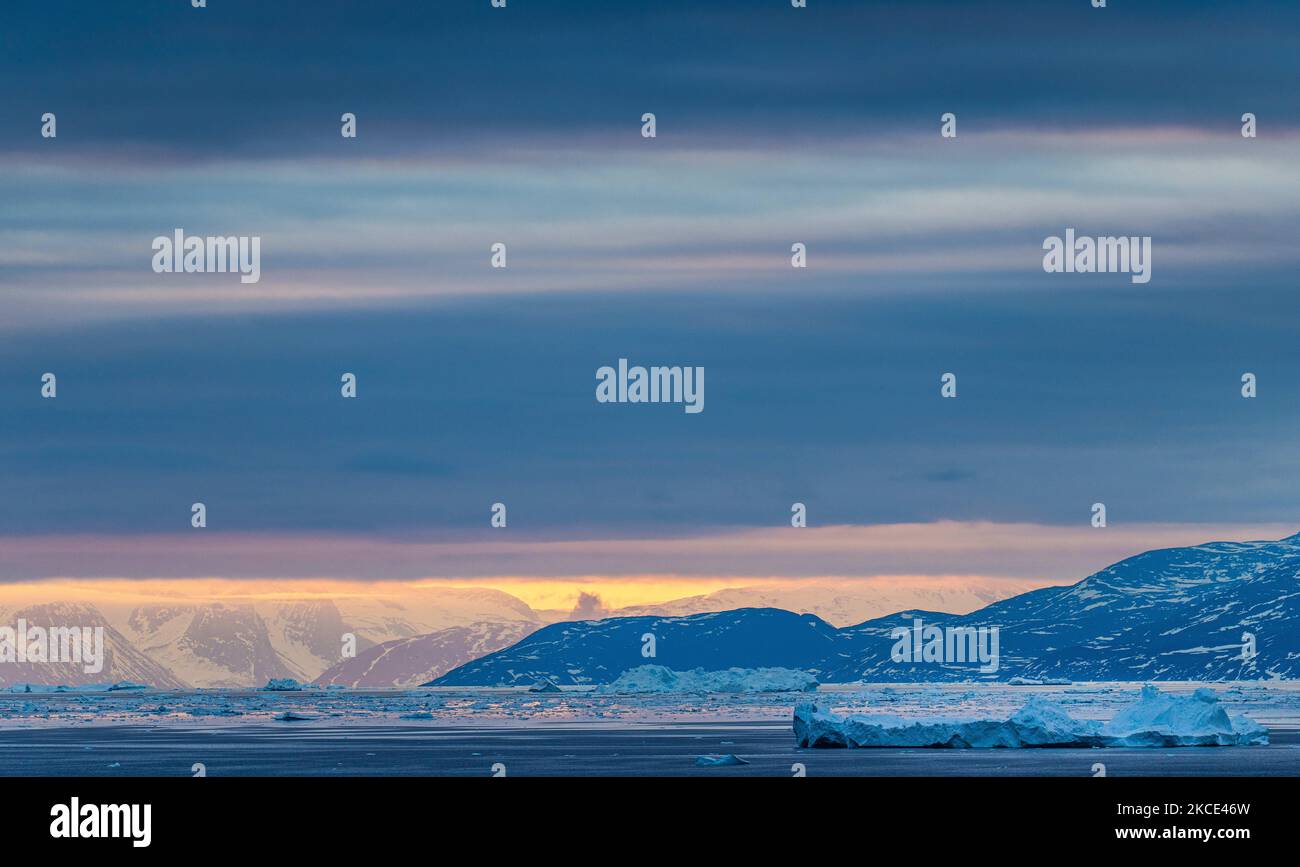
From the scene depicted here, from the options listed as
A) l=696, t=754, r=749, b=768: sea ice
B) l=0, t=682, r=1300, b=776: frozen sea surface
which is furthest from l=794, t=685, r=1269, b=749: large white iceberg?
l=696, t=754, r=749, b=768: sea ice

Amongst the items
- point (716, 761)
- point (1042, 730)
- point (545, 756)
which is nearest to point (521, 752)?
point (545, 756)

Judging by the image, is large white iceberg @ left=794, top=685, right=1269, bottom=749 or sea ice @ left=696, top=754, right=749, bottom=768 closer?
sea ice @ left=696, top=754, right=749, bottom=768

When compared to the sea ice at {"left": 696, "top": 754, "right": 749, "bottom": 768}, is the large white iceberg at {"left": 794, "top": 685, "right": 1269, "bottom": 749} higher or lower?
lower

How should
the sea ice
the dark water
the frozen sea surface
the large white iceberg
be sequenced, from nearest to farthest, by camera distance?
the sea ice < the dark water < the frozen sea surface < the large white iceberg

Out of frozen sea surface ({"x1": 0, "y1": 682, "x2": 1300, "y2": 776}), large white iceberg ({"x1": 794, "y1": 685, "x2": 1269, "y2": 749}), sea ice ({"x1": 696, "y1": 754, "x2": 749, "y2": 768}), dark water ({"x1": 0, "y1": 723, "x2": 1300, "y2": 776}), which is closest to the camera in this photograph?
sea ice ({"x1": 696, "y1": 754, "x2": 749, "y2": 768})

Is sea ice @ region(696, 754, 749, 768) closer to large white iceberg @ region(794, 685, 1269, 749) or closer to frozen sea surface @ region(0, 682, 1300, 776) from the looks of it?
frozen sea surface @ region(0, 682, 1300, 776)
